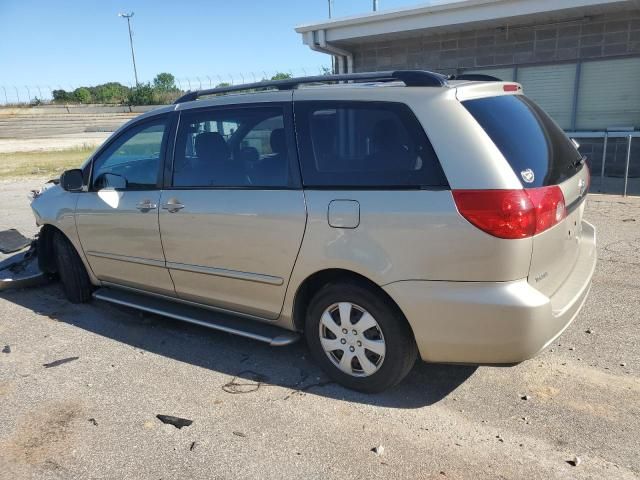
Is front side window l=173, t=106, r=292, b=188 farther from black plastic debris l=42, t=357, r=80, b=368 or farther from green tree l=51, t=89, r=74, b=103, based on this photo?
green tree l=51, t=89, r=74, b=103

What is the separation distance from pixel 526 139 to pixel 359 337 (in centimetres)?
148

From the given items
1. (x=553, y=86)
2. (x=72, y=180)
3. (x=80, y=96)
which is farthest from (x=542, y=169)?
(x=80, y=96)

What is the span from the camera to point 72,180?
4.42 meters

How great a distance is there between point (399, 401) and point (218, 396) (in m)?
1.12

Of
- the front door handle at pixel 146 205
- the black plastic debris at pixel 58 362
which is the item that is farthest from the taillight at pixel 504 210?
the black plastic debris at pixel 58 362

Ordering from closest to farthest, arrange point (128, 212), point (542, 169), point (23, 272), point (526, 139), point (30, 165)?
point (542, 169) < point (526, 139) < point (128, 212) < point (23, 272) < point (30, 165)

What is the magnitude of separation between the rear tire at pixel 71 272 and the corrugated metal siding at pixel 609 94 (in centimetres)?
961

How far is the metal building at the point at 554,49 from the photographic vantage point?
31.0 feet

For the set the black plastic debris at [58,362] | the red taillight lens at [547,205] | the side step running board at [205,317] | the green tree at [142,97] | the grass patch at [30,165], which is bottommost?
the grass patch at [30,165]

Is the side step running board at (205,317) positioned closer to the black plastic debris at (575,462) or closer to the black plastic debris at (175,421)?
the black plastic debris at (175,421)

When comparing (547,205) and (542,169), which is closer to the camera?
(547,205)

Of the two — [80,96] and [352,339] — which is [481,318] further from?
[80,96]

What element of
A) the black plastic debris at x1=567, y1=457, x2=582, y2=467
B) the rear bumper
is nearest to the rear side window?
the rear bumper

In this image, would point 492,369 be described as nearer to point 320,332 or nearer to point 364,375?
point 364,375
